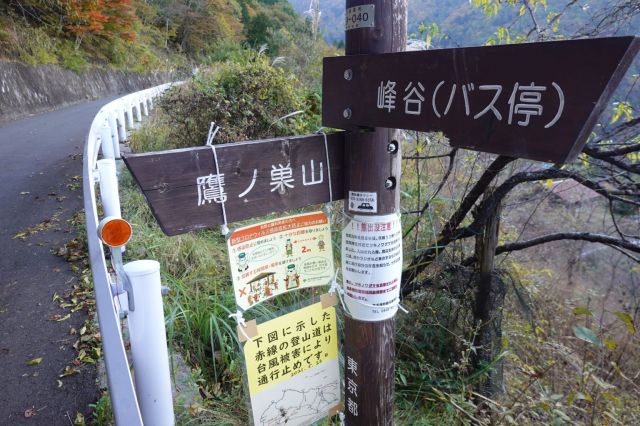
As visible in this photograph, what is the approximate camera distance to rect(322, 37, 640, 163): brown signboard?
1.04 m

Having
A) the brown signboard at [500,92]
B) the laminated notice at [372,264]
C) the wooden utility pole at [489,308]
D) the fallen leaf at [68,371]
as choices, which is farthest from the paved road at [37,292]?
the wooden utility pole at [489,308]

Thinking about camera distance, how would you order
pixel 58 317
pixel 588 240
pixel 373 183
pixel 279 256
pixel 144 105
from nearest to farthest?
pixel 373 183 → pixel 279 256 → pixel 588 240 → pixel 58 317 → pixel 144 105

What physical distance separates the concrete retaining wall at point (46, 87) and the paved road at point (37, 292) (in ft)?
16.2

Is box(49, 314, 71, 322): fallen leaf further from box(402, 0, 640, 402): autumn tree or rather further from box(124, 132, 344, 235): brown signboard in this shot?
box(402, 0, 640, 402): autumn tree

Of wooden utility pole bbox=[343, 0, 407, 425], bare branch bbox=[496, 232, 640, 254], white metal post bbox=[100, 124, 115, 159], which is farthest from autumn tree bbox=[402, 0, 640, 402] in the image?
white metal post bbox=[100, 124, 115, 159]

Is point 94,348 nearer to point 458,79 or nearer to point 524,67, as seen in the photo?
point 458,79

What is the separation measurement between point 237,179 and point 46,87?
14.9 m

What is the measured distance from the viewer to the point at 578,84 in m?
1.06

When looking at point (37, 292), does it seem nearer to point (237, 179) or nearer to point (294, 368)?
point (294, 368)

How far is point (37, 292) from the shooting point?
3.50 meters

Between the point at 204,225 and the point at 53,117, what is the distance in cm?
1271

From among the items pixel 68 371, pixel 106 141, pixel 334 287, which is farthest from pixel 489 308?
pixel 106 141

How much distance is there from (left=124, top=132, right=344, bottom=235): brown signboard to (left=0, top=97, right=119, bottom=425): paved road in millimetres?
1563

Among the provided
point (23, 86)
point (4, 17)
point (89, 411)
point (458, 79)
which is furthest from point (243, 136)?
point (4, 17)
